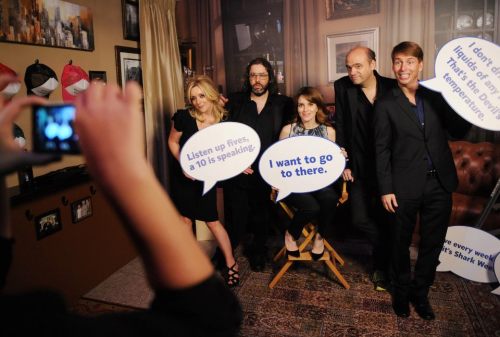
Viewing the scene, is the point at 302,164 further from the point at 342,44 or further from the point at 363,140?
the point at 342,44

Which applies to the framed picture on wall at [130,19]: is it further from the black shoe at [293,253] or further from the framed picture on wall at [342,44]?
the black shoe at [293,253]

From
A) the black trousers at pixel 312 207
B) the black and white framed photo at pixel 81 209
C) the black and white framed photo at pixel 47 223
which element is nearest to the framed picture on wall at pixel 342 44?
the black trousers at pixel 312 207

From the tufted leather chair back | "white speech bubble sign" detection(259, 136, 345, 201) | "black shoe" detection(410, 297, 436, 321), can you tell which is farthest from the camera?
the tufted leather chair back

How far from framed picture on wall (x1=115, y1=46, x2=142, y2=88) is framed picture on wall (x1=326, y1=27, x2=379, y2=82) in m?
1.81

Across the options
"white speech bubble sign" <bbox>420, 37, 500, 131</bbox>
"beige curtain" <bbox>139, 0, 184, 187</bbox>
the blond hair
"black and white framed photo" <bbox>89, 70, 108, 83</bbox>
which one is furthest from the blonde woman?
"white speech bubble sign" <bbox>420, 37, 500, 131</bbox>

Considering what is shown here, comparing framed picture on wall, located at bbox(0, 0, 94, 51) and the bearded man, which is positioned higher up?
framed picture on wall, located at bbox(0, 0, 94, 51)

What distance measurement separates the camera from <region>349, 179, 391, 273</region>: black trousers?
8.77ft

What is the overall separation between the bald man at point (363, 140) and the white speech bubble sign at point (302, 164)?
27 cm

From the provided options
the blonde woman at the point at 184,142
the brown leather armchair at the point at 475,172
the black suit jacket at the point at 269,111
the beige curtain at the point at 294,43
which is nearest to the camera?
the blonde woman at the point at 184,142

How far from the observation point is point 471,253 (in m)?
2.61

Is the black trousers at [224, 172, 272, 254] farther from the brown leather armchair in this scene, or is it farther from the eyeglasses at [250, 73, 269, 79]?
the brown leather armchair

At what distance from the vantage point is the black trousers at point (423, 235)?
2215mm

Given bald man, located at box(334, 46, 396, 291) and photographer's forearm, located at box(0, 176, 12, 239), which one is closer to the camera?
photographer's forearm, located at box(0, 176, 12, 239)

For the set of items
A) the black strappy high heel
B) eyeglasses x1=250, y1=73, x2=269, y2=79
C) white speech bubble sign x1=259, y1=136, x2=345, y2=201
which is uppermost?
eyeglasses x1=250, y1=73, x2=269, y2=79
